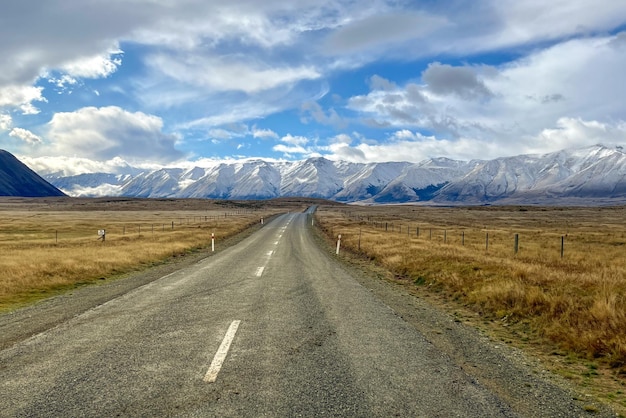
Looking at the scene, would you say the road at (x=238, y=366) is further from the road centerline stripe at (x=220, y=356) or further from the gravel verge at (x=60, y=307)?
Result: the gravel verge at (x=60, y=307)

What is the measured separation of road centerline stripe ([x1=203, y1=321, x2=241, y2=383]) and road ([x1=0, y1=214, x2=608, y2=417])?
0.8 inches

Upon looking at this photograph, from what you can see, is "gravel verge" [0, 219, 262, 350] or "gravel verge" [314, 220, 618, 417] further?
"gravel verge" [0, 219, 262, 350]

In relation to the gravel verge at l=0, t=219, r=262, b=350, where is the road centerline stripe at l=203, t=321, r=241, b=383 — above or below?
above

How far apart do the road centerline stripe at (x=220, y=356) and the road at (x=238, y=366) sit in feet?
0.07

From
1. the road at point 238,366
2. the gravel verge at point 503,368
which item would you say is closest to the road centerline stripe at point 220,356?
the road at point 238,366

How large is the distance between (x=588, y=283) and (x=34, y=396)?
554 inches

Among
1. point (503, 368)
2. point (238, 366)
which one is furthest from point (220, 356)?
point (503, 368)

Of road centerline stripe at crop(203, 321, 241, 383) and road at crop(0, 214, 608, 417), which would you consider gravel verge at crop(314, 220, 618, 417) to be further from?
road centerline stripe at crop(203, 321, 241, 383)

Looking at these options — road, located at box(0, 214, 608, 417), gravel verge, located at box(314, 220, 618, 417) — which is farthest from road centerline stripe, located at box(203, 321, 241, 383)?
gravel verge, located at box(314, 220, 618, 417)

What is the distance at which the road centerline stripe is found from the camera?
6229 mm

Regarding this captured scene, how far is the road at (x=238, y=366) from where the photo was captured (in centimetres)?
536

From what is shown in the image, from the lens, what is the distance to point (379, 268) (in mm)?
21219

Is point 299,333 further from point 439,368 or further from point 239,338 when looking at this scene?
point 439,368

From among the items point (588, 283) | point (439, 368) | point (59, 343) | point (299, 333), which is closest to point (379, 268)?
point (588, 283)
